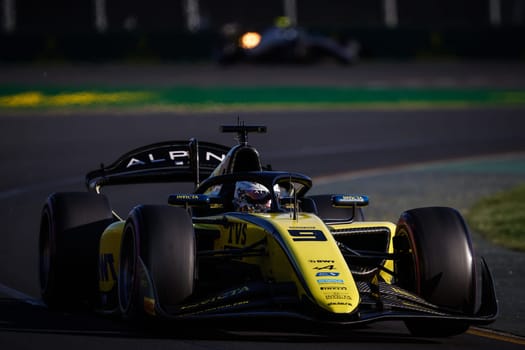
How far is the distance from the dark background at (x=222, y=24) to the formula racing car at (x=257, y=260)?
100ft

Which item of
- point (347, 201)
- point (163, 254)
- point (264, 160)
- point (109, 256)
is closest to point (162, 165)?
point (109, 256)

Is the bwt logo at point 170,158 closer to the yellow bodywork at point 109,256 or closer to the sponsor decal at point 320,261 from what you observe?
the yellow bodywork at point 109,256

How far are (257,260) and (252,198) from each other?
0.86m

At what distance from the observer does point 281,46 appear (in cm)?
4284

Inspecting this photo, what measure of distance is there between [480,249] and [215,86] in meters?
23.7

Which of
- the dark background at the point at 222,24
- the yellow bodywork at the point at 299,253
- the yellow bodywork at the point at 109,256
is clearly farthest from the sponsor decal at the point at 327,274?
the dark background at the point at 222,24

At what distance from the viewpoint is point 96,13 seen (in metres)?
42.4

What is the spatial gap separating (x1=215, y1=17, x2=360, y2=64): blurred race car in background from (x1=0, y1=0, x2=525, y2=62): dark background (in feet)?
2.26

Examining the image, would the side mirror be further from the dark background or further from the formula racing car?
the dark background

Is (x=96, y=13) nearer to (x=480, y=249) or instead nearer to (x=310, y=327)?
(x=480, y=249)

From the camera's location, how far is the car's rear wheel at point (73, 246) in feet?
33.3

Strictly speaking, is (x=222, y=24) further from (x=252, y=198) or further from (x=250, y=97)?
(x=252, y=198)

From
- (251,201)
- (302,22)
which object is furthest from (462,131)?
(251,201)

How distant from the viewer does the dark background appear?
40781mm
